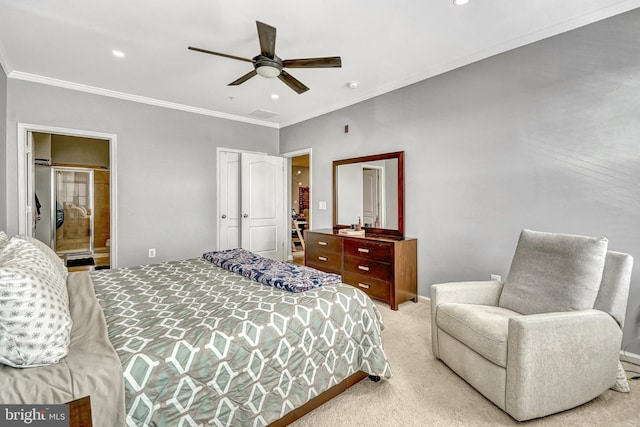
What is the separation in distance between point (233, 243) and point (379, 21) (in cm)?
390

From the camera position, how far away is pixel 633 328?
7.18 feet

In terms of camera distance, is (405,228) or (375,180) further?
(375,180)

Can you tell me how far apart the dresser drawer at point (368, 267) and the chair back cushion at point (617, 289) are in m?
1.71

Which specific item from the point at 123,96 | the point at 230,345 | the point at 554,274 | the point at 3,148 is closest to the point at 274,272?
the point at 230,345

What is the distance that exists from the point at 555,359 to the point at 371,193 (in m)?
2.67

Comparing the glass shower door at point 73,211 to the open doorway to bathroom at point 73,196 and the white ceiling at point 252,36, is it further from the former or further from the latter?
the white ceiling at point 252,36

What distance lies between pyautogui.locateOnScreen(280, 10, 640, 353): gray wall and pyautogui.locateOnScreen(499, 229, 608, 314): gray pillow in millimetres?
614

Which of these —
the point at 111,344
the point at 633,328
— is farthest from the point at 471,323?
the point at 111,344

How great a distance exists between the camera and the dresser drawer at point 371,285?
329cm

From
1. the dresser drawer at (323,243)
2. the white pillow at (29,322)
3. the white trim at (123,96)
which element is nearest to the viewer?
the white pillow at (29,322)

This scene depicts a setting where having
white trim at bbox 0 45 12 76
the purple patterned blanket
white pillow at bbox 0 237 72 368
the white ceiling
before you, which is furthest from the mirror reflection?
white trim at bbox 0 45 12 76

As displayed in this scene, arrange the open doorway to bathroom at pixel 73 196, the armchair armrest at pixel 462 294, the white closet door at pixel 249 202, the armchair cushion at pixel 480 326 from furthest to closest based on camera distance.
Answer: the open doorway to bathroom at pixel 73 196, the white closet door at pixel 249 202, the armchair armrest at pixel 462 294, the armchair cushion at pixel 480 326

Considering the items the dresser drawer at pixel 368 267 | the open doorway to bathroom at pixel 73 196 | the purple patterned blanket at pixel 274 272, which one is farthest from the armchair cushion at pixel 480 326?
the open doorway to bathroom at pixel 73 196

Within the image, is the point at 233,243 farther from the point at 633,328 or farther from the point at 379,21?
the point at 633,328
